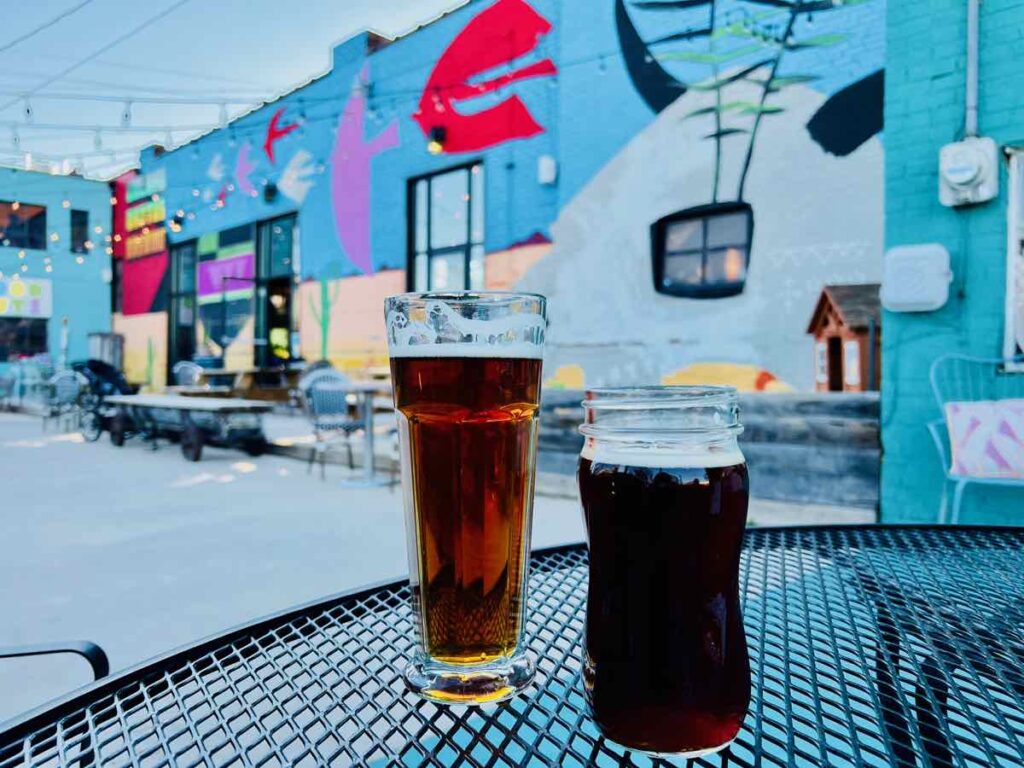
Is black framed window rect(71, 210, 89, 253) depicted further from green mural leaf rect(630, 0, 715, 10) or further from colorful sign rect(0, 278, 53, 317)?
green mural leaf rect(630, 0, 715, 10)

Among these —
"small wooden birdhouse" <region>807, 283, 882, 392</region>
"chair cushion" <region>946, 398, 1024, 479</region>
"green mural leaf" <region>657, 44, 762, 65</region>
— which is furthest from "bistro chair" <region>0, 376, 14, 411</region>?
"chair cushion" <region>946, 398, 1024, 479</region>

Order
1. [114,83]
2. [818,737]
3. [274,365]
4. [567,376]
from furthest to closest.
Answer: [274,365] → [114,83] → [567,376] → [818,737]

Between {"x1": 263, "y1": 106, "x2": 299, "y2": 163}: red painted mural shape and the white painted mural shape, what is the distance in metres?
5.23

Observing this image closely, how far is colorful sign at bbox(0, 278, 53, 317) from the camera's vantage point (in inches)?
595

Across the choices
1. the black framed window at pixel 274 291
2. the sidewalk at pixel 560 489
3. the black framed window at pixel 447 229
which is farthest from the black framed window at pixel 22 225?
the black framed window at pixel 447 229

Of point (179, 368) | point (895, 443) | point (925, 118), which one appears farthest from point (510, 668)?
point (179, 368)

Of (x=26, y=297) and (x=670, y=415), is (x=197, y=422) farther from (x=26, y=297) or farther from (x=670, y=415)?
(x=26, y=297)

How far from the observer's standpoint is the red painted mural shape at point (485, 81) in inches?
275

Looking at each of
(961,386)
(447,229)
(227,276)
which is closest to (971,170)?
(961,386)

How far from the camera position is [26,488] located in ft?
16.1

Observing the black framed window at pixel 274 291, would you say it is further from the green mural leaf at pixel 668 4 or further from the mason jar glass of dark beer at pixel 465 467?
the mason jar glass of dark beer at pixel 465 467

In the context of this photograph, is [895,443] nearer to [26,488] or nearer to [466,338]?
[466,338]

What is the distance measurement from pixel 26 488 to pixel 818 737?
5.79 metres

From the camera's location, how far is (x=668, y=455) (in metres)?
0.49
